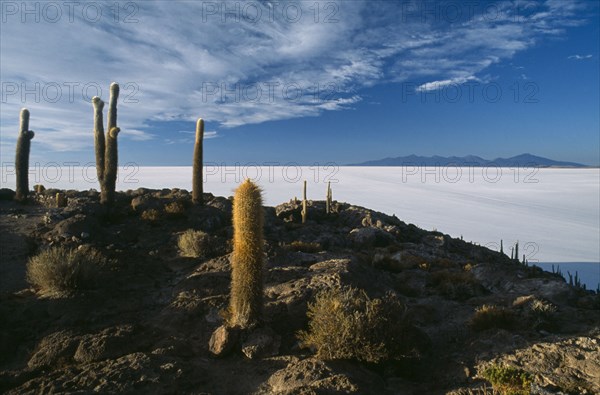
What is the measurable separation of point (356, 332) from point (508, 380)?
205 cm

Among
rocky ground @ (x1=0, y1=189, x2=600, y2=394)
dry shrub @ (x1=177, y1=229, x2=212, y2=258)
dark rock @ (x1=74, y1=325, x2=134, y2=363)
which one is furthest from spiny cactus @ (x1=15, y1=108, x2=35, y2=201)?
dark rock @ (x1=74, y1=325, x2=134, y2=363)

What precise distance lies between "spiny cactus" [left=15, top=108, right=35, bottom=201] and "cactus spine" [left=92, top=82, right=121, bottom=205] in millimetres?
5412

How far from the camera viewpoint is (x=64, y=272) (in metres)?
8.15

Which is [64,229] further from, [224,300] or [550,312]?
[550,312]

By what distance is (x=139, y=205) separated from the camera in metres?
17.3

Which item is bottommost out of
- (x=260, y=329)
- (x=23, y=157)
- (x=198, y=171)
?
(x=260, y=329)

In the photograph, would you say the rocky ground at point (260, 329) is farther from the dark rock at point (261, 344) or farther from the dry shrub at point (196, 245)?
the dry shrub at point (196, 245)


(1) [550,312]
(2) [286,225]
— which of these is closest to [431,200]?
(2) [286,225]

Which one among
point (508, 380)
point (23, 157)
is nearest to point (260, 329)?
point (508, 380)

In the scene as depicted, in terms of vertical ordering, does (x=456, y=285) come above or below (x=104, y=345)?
below

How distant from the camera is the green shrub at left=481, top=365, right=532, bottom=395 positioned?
4.54 meters

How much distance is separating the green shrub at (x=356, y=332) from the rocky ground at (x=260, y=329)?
0.19m

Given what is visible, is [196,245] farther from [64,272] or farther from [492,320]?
[492,320]

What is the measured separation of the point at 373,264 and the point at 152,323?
7.15 metres
